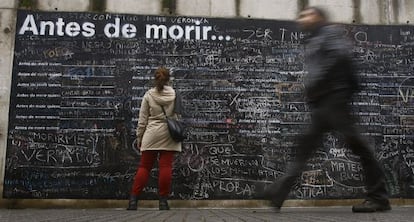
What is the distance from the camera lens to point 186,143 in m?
7.29

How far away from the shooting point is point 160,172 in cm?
579

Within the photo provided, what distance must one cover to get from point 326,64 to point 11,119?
4629 mm

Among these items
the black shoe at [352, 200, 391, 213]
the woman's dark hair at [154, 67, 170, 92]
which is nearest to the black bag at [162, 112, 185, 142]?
the woman's dark hair at [154, 67, 170, 92]

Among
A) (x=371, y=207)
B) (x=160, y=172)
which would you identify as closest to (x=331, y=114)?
(x=371, y=207)

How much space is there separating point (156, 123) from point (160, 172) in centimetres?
58

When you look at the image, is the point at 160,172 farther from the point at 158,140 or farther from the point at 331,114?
the point at 331,114

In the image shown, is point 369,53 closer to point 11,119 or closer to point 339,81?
point 339,81

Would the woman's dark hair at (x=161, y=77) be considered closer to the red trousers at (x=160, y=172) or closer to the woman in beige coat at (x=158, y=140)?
the woman in beige coat at (x=158, y=140)

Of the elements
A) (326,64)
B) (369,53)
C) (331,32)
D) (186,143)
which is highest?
(369,53)

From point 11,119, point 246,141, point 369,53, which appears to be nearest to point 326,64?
point 246,141

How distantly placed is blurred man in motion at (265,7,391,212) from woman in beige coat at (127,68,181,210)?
1789 millimetres

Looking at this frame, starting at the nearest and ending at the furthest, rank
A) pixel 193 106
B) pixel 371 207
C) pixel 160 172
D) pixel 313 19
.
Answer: pixel 371 207 → pixel 313 19 → pixel 160 172 → pixel 193 106

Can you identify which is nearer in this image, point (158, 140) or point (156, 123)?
point (158, 140)

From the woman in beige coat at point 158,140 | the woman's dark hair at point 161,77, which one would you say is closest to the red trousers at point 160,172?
the woman in beige coat at point 158,140
